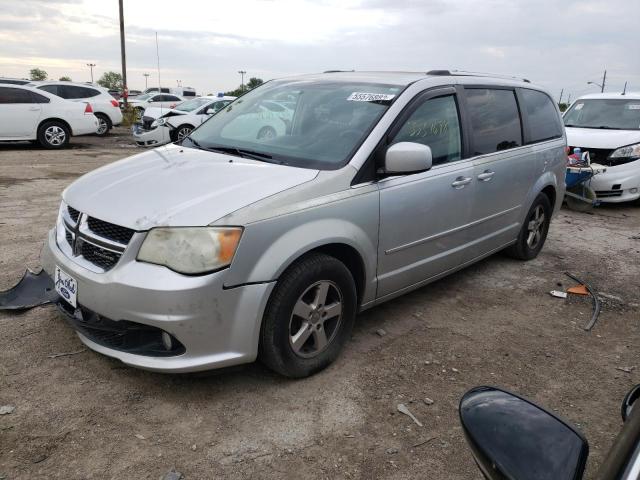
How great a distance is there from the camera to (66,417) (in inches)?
103

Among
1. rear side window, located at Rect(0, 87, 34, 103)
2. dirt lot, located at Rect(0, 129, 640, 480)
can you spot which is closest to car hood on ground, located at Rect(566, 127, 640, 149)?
dirt lot, located at Rect(0, 129, 640, 480)

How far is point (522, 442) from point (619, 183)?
797cm

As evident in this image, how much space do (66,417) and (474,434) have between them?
7.10 feet

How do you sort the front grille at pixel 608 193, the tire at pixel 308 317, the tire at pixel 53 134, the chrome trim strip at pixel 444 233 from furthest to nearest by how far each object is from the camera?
1. the tire at pixel 53 134
2. the front grille at pixel 608 193
3. the chrome trim strip at pixel 444 233
4. the tire at pixel 308 317

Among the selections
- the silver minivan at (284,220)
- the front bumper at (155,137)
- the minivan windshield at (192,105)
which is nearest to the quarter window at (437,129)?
the silver minivan at (284,220)

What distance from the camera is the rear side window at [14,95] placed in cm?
1212

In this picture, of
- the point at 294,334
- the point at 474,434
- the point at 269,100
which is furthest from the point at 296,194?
the point at 474,434

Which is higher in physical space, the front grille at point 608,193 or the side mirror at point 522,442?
the side mirror at point 522,442

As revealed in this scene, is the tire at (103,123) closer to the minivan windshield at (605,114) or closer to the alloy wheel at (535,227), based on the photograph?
the minivan windshield at (605,114)

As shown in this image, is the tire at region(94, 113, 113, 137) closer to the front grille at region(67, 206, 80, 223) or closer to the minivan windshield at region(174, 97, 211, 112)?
the minivan windshield at region(174, 97, 211, 112)

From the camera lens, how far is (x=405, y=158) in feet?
10.2

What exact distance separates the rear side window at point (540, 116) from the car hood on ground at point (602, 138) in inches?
123

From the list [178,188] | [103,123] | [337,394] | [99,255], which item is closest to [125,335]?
[99,255]

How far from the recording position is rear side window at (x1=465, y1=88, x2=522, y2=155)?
4102 mm
